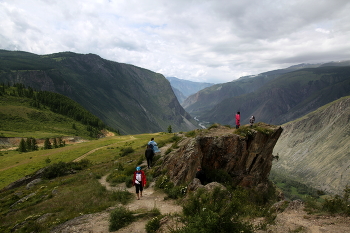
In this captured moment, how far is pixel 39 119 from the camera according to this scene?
87.1m

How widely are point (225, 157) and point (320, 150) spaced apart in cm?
14617

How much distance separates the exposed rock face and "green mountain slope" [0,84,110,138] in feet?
219

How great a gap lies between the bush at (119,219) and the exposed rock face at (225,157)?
564 cm

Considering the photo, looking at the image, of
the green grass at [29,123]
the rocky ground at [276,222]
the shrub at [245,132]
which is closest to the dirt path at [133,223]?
the rocky ground at [276,222]

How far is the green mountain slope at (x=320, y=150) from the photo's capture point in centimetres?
10669

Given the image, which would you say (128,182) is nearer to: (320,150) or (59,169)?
(59,169)

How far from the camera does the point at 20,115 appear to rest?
8394cm

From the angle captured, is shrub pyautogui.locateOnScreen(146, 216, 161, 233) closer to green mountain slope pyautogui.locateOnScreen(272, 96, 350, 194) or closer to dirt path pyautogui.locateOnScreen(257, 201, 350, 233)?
dirt path pyautogui.locateOnScreen(257, 201, 350, 233)

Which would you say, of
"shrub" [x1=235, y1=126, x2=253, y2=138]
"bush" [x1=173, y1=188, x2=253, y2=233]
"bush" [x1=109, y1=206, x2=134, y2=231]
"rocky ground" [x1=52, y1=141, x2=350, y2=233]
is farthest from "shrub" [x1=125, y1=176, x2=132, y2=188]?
"shrub" [x1=235, y1=126, x2=253, y2=138]

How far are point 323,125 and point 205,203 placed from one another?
601 ft

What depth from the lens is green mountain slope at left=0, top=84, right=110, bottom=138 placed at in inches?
2888

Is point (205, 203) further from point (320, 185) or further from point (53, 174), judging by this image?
point (320, 185)

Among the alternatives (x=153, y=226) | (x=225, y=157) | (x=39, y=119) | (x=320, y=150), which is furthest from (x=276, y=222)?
(x=320, y=150)

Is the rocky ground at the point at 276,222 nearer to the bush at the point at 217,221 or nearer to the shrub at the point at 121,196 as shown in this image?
the shrub at the point at 121,196
